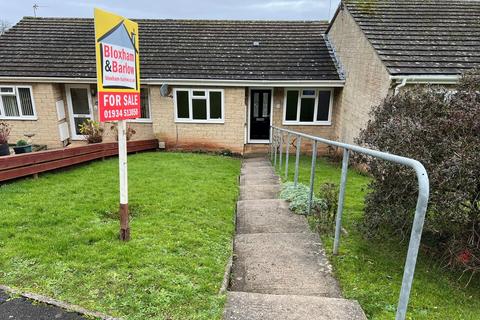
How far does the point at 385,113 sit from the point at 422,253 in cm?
184

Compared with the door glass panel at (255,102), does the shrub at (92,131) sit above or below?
below

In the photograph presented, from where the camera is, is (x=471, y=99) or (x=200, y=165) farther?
(x=200, y=165)

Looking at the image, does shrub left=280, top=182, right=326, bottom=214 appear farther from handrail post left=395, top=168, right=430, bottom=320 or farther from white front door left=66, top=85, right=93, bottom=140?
white front door left=66, top=85, right=93, bottom=140

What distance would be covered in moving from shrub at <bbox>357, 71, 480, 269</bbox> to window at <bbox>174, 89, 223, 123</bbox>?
8.38m

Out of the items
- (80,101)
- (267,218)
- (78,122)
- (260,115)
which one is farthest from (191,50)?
(267,218)

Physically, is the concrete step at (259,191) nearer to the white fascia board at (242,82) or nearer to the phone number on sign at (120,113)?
the phone number on sign at (120,113)

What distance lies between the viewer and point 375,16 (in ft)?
33.2

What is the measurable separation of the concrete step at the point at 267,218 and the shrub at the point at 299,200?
0.37ft

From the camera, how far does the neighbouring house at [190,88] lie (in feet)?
37.4

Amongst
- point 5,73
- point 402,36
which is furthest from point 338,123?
point 5,73

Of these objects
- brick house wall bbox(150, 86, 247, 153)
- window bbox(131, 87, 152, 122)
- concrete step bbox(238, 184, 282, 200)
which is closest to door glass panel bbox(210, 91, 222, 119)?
brick house wall bbox(150, 86, 247, 153)

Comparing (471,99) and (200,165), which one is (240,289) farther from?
(200,165)

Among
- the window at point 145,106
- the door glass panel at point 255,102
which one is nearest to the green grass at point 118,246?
the window at point 145,106

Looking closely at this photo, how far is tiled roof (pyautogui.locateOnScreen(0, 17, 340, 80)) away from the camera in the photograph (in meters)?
11.6
